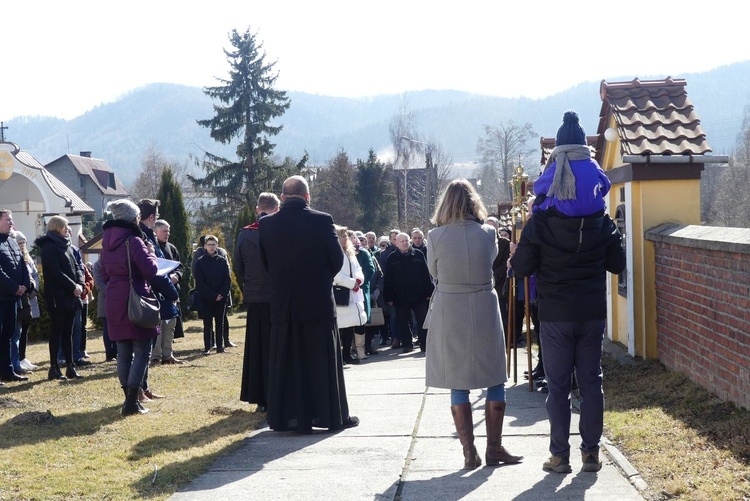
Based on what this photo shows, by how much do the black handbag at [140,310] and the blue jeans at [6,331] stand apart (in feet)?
11.3

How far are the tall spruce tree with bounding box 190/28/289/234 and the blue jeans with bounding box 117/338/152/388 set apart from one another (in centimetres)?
3753

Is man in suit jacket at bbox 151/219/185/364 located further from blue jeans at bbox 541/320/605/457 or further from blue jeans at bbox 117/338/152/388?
blue jeans at bbox 541/320/605/457

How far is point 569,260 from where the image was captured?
19.2 ft

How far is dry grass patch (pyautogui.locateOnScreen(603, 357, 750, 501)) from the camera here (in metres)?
5.31

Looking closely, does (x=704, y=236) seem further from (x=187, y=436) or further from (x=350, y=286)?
(x=350, y=286)

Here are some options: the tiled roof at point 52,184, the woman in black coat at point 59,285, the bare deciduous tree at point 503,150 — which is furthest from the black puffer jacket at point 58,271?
the bare deciduous tree at point 503,150

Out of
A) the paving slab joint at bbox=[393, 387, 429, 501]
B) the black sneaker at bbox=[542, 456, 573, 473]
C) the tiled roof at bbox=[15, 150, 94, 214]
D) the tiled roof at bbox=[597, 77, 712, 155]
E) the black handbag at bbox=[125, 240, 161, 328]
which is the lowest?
the paving slab joint at bbox=[393, 387, 429, 501]

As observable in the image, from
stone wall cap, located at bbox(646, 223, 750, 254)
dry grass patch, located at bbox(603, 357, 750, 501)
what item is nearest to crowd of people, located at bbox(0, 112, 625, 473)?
dry grass patch, located at bbox(603, 357, 750, 501)

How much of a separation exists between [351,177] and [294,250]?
52443mm

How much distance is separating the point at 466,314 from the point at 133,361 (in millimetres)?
3819

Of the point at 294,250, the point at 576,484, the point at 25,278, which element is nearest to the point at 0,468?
the point at 294,250

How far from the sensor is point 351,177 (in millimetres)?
59844

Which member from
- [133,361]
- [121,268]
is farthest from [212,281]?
[121,268]

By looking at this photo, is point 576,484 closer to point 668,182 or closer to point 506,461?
point 506,461
